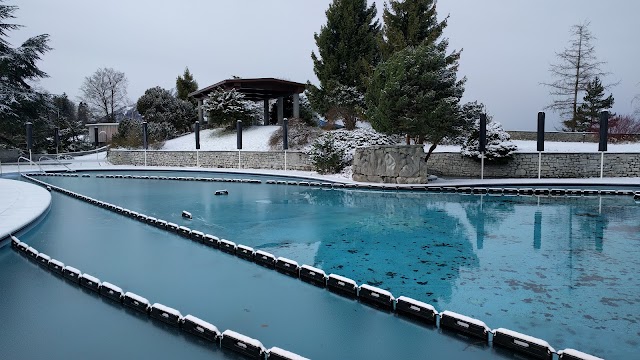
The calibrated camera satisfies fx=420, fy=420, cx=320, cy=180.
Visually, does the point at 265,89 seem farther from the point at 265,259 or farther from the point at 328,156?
the point at 265,259

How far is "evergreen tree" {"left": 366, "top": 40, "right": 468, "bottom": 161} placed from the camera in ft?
53.6

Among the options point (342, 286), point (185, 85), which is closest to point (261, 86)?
point (185, 85)

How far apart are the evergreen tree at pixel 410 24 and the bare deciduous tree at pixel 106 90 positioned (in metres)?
41.1

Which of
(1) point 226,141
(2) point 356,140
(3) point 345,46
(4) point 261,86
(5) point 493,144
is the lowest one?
(5) point 493,144

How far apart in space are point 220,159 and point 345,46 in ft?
37.3

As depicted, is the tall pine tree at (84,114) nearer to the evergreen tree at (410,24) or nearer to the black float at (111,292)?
the evergreen tree at (410,24)

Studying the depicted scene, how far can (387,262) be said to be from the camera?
6652mm

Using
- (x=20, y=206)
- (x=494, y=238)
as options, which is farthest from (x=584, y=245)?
(x=20, y=206)

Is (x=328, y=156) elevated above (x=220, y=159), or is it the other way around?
(x=328, y=156)

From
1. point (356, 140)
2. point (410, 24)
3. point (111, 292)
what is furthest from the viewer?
point (410, 24)

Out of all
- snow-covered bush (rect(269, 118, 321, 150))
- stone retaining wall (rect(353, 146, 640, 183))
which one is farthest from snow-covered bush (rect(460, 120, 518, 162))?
snow-covered bush (rect(269, 118, 321, 150))

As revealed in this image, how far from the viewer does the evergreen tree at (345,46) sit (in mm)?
28078

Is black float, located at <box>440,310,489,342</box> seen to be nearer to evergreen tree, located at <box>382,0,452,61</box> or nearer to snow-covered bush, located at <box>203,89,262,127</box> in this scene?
evergreen tree, located at <box>382,0,452,61</box>

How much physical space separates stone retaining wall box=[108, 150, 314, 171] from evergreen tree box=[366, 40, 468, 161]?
653 centimetres
